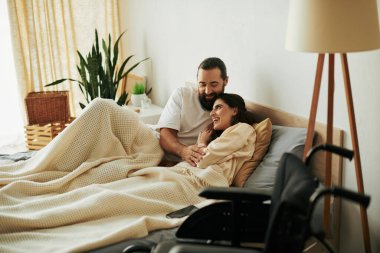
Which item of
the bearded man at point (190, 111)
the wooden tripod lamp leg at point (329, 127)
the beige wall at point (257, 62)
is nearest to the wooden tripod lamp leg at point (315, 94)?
the wooden tripod lamp leg at point (329, 127)

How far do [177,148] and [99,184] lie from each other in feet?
1.93

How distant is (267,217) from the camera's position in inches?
57.2

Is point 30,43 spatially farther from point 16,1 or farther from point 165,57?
point 165,57

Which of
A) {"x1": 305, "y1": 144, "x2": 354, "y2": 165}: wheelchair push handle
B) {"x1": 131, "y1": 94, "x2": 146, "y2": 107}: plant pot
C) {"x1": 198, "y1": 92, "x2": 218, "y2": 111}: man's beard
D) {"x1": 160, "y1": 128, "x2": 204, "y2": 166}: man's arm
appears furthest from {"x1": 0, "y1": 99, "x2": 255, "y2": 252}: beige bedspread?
{"x1": 131, "y1": 94, "x2": 146, "y2": 107}: plant pot

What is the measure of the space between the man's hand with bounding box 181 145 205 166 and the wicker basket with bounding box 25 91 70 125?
1.63 meters

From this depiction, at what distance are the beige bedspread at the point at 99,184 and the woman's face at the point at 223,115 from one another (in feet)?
0.43

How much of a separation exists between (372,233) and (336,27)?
3.24 ft

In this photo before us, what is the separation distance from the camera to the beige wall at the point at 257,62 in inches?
71.4

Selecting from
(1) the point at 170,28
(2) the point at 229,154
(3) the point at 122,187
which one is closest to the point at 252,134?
(2) the point at 229,154

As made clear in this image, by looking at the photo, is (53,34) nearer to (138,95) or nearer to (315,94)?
(138,95)

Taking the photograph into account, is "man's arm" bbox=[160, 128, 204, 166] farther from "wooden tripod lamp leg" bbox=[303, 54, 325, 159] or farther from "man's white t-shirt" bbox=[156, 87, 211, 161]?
"wooden tripod lamp leg" bbox=[303, 54, 325, 159]

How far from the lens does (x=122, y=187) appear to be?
2.02 m

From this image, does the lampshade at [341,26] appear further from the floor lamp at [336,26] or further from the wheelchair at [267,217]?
the wheelchair at [267,217]

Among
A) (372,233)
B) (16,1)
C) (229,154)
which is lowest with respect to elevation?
(372,233)
